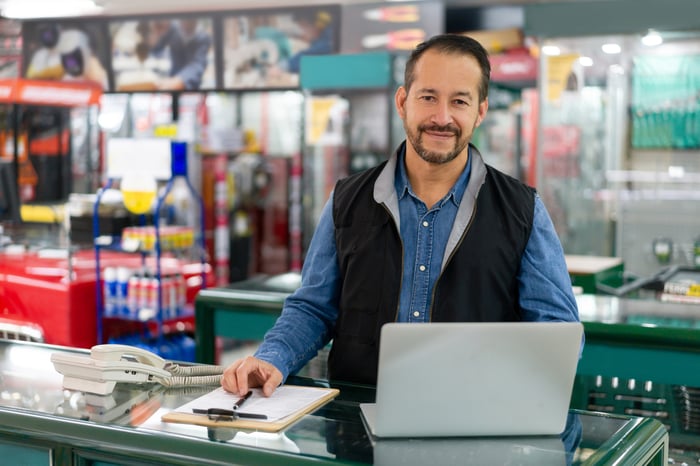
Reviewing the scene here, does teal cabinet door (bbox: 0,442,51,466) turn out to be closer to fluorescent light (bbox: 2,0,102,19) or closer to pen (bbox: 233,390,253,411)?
pen (bbox: 233,390,253,411)

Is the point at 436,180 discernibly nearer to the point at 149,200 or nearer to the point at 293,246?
the point at 149,200

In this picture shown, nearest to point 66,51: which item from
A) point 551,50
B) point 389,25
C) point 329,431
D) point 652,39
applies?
point 389,25

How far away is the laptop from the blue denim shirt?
58 centimetres

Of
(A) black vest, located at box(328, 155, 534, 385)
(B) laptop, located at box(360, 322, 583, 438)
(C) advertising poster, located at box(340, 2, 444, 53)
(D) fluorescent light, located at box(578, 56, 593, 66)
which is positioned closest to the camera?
(B) laptop, located at box(360, 322, 583, 438)

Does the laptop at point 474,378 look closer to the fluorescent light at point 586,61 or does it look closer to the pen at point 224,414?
the pen at point 224,414

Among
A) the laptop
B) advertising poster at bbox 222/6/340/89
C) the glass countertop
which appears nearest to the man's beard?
the glass countertop

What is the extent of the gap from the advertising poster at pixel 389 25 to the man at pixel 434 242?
6839 mm

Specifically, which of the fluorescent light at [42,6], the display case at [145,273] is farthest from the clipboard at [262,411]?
the fluorescent light at [42,6]

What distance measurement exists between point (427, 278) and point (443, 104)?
0.48 meters

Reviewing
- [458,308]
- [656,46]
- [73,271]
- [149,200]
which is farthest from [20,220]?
[458,308]

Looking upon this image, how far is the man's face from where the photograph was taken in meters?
2.37

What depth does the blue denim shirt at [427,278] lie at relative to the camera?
8.01 ft

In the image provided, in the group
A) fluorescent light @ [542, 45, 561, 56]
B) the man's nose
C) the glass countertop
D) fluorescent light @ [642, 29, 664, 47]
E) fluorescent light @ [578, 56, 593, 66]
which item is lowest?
the glass countertop

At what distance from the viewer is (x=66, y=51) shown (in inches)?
442
